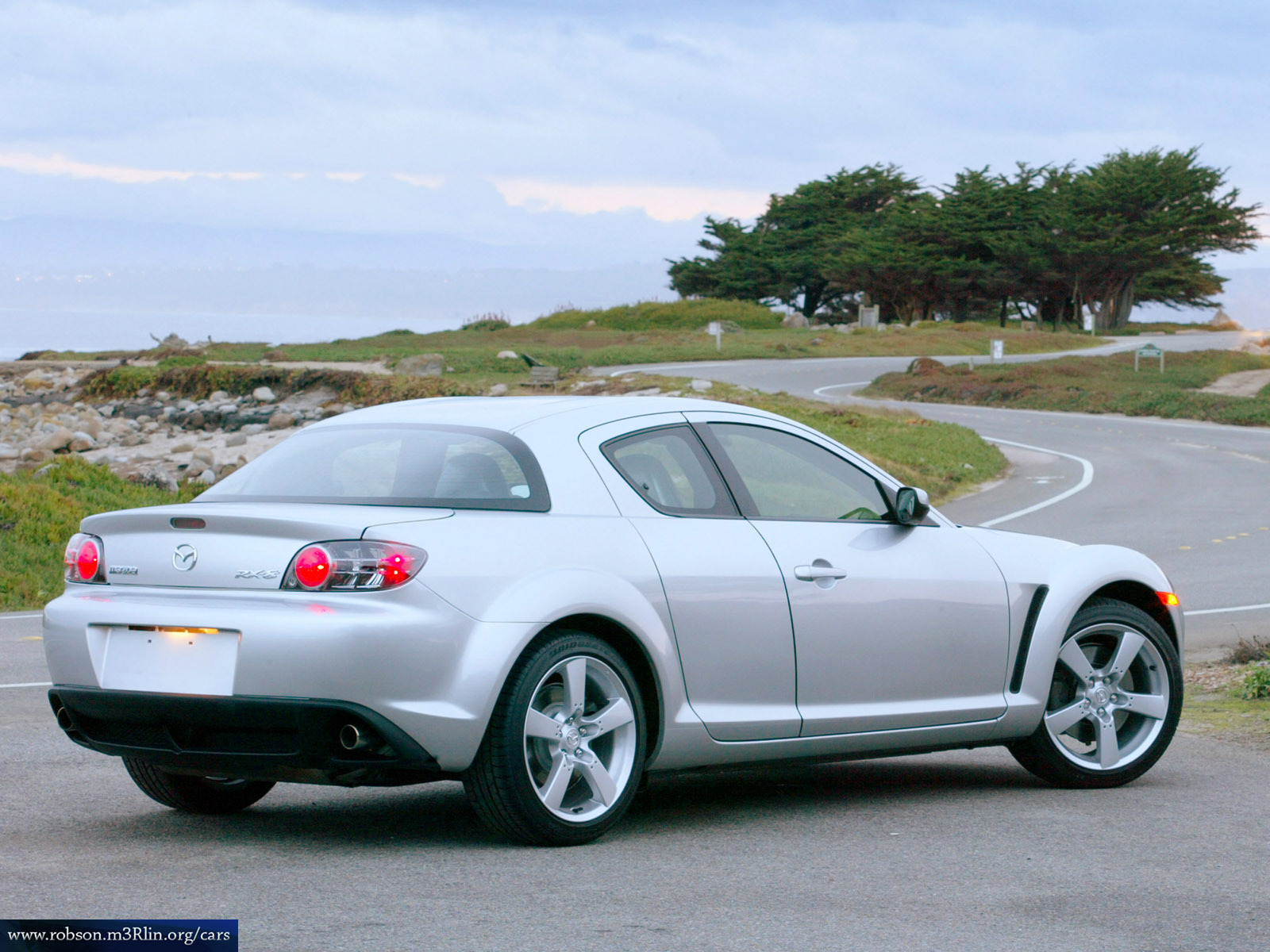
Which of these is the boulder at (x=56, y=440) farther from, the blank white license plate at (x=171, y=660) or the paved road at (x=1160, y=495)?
the blank white license plate at (x=171, y=660)

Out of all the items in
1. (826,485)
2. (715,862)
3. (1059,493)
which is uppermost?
(826,485)

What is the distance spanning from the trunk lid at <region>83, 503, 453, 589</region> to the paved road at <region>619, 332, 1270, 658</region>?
8.24 metres

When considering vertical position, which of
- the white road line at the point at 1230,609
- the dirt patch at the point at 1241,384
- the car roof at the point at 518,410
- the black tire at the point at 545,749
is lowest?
the white road line at the point at 1230,609

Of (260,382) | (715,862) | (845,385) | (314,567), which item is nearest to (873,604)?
(715,862)

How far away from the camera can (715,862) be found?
5.24m

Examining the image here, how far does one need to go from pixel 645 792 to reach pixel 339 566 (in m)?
2.28

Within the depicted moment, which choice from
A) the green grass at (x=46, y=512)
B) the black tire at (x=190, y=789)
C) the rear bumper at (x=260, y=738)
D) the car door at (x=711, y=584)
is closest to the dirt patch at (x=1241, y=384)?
the green grass at (x=46, y=512)

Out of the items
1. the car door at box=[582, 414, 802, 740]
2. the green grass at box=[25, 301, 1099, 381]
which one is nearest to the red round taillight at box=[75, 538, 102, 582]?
the car door at box=[582, 414, 802, 740]

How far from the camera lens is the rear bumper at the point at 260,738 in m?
4.96

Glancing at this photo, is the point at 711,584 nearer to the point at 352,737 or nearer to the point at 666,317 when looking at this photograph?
the point at 352,737

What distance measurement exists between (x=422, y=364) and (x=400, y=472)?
46.4 m

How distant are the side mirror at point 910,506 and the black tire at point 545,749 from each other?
1470mm

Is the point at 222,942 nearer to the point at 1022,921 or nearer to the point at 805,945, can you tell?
the point at 805,945

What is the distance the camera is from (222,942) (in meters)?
4.09
